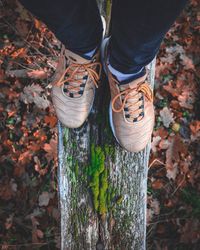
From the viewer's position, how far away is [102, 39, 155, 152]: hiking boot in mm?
1713

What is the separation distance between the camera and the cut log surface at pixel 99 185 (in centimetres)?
194

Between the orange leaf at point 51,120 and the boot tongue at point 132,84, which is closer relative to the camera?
the boot tongue at point 132,84

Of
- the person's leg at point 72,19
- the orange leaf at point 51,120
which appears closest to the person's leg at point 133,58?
the person's leg at point 72,19

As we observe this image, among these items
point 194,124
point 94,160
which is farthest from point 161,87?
point 94,160

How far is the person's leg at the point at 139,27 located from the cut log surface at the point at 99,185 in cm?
50

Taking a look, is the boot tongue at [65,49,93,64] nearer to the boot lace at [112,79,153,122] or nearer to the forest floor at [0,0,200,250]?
the boot lace at [112,79,153,122]

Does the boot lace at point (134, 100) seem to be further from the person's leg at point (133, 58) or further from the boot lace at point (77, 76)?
the boot lace at point (77, 76)

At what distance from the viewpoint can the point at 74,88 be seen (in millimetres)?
1801

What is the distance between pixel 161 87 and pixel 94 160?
1.56 m

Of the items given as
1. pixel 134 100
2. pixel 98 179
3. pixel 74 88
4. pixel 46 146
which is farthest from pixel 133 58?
pixel 46 146

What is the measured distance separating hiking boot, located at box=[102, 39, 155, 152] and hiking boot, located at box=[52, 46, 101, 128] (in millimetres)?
89

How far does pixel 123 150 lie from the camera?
6.41 feet

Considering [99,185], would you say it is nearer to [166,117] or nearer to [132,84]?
[132,84]

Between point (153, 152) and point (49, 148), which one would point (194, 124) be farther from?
point (49, 148)
